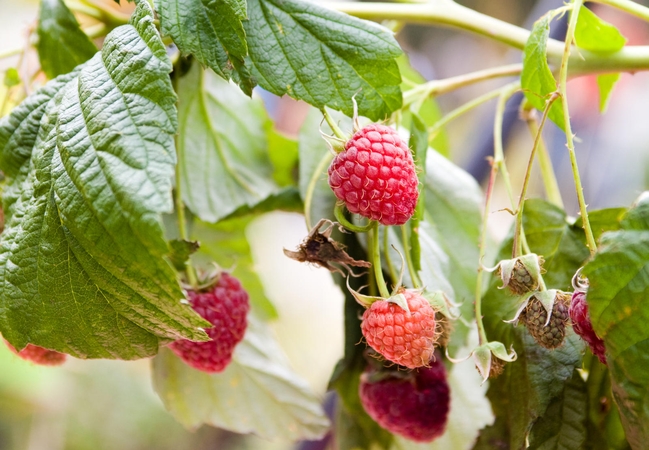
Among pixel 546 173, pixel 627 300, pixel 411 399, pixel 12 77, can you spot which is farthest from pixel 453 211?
pixel 12 77

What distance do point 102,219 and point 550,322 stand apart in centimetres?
26

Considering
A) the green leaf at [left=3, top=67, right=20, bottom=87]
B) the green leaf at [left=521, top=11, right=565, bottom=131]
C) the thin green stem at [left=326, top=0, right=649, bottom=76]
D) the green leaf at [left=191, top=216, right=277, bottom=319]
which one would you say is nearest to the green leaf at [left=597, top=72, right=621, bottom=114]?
the thin green stem at [left=326, top=0, right=649, bottom=76]

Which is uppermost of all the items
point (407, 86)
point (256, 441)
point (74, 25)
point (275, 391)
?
point (74, 25)

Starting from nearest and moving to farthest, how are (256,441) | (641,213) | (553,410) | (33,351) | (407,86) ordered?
(641,213) < (553,410) < (33,351) < (407,86) < (256,441)

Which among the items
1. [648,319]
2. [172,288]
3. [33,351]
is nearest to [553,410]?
[648,319]

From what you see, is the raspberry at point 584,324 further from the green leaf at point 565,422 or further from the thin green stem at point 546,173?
the thin green stem at point 546,173

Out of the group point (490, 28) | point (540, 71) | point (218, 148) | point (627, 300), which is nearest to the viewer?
point (627, 300)

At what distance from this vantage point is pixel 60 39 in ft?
1.74

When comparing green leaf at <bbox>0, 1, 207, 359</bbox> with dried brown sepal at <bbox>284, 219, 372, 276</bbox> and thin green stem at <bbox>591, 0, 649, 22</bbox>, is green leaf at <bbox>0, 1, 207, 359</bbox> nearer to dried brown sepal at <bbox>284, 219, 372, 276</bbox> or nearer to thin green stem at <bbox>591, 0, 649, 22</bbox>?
dried brown sepal at <bbox>284, 219, 372, 276</bbox>

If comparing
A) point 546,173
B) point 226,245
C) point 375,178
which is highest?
point 375,178

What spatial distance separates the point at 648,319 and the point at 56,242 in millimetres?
332

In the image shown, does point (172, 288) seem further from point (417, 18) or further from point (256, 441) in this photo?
point (256, 441)

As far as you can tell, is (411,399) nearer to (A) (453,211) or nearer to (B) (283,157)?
(A) (453,211)

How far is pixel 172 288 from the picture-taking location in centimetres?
35
